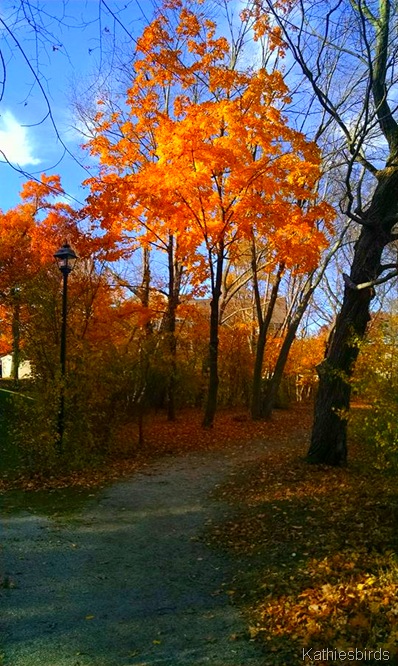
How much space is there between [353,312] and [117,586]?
5.74m

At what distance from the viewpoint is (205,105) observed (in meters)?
12.4

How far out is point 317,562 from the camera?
4512 mm

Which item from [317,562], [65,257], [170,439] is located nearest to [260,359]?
[170,439]

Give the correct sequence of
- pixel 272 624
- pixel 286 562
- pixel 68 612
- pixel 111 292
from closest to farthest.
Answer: pixel 272 624, pixel 68 612, pixel 286 562, pixel 111 292

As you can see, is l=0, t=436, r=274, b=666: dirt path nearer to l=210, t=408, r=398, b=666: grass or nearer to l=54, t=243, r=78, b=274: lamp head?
l=210, t=408, r=398, b=666: grass

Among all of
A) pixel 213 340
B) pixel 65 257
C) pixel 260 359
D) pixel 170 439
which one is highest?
pixel 65 257

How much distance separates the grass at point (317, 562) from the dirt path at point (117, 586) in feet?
0.84

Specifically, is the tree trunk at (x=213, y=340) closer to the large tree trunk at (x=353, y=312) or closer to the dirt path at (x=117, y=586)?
the large tree trunk at (x=353, y=312)

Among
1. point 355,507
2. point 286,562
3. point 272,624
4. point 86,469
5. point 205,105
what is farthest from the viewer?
point 205,105

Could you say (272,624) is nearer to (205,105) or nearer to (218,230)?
(218,230)

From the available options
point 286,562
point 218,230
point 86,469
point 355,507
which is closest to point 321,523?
point 355,507

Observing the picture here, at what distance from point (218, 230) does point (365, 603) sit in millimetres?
10592

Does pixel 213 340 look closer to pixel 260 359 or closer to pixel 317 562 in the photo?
pixel 260 359

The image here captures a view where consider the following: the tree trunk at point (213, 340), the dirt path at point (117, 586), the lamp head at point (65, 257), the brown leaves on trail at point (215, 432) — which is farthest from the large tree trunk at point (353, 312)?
the tree trunk at point (213, 340)
